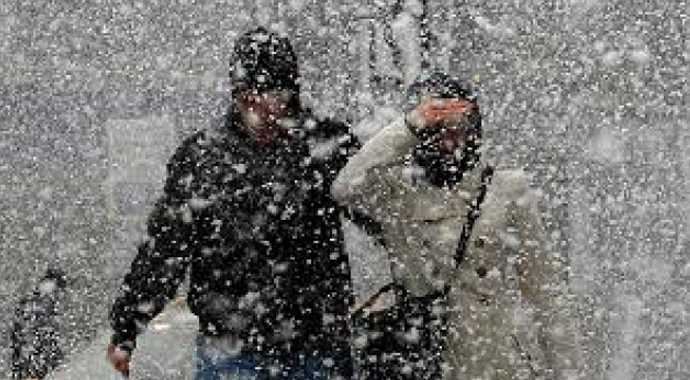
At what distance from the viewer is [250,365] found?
3.22 m

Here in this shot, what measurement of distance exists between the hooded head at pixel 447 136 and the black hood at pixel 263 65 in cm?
31

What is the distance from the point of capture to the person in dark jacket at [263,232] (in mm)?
3174

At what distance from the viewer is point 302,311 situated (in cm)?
317

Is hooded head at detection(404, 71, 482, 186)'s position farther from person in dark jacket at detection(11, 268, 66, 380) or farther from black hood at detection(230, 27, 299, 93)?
person in dark jacket at detection(11, 268, 66, 380)

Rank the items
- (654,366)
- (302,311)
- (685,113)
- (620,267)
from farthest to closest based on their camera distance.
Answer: (620,267) → (685,113) → (654,366) → (302,311)

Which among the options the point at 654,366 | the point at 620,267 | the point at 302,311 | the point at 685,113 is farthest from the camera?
the point at 620,267

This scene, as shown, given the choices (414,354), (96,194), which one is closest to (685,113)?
(96,194)

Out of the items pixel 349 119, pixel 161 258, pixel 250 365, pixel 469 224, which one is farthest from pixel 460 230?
pixel 349 119

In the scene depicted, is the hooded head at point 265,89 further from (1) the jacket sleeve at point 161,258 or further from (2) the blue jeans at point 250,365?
(2) the blue jeans at point 250,365

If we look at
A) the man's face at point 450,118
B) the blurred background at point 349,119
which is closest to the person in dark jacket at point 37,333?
the blurred background at point 349,119

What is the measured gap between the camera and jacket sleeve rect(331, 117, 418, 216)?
10.6 feet

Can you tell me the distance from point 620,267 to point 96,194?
5.47 metres

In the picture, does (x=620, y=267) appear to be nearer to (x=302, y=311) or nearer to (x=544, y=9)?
(x=544, y=9)

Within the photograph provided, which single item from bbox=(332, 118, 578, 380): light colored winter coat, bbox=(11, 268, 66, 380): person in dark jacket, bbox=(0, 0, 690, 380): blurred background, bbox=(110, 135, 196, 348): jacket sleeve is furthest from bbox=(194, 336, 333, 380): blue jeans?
bbox=(0, 0, 690, 380): blurred background
